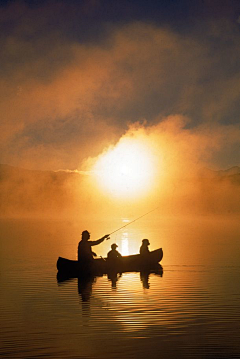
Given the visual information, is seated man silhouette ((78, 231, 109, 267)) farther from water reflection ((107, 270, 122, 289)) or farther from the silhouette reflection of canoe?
water reflection ((107, 270, 122, 289))

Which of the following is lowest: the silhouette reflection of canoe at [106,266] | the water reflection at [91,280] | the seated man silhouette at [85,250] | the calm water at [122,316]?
the calm water at [122,316]

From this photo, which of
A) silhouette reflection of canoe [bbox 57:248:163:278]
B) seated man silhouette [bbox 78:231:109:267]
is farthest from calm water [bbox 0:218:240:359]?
seated man silhouette [bbox 78:231:109:267]

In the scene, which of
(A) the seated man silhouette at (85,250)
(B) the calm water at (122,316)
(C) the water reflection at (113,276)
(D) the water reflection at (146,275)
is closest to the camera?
(B) the calm water at (122,316)

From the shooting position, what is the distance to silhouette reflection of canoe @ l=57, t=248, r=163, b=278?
2952cm

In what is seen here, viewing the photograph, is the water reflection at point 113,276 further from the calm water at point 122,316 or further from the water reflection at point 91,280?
the calm water at point 122,316

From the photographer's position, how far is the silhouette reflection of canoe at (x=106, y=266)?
29.5 metres

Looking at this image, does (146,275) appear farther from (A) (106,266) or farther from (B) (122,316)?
(B) (122,316)

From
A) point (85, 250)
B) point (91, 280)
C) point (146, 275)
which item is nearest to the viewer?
point (91, 280)

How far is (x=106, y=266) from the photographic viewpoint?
1212 inches

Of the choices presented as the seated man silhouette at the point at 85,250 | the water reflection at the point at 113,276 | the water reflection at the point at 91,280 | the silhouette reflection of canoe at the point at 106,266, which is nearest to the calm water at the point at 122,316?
the water reflection at the point at 91,280

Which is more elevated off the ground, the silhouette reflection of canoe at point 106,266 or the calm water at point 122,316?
the silhouette reflection of canoe at point 106,266

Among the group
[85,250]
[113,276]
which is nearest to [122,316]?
[85,250]

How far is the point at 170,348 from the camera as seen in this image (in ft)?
46.0

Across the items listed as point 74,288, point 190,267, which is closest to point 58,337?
point 74,288
